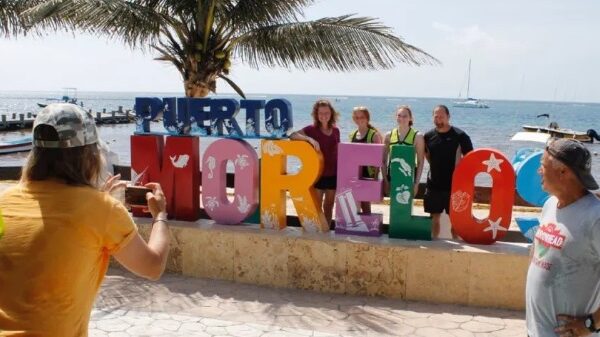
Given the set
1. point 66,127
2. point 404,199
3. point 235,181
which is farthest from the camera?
point 235,181

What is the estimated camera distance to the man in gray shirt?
256 centimetres

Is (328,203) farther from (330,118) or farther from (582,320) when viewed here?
(582,320)

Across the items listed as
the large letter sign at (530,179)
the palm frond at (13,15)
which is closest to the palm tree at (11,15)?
the palm frond at (13,15)

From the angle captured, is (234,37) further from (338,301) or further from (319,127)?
(338,301)

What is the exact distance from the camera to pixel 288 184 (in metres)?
6.46

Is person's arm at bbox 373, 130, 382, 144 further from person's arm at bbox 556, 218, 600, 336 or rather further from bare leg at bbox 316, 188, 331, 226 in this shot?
person's arm at bbox 556, 218, 600, 336

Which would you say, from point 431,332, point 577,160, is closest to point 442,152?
point 431,332

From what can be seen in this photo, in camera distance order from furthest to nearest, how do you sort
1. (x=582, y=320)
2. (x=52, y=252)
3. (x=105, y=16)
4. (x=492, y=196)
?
(x=105, y=16), (x=492, y=196), (x=582, y=320), (x=52, y=252)

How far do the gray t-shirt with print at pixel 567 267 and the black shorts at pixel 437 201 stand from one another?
3.65 metres

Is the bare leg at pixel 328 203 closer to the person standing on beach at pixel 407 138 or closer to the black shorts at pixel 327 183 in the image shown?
the black shorts at pixel 327 183

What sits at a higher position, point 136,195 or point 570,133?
point 136,195

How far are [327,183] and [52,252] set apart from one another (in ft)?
16.4

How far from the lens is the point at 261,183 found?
6598 millimetres

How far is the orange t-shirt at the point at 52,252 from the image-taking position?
182 centimetres
